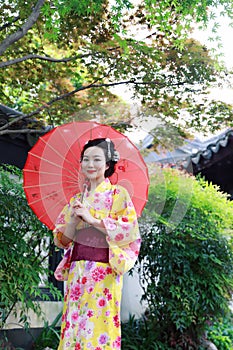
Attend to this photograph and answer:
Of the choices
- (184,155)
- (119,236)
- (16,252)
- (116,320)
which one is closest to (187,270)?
(184,155)

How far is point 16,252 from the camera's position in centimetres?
438

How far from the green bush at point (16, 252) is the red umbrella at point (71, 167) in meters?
1.20

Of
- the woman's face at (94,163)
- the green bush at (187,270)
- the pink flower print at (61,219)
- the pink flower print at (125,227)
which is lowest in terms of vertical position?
the green bush at (187,270)

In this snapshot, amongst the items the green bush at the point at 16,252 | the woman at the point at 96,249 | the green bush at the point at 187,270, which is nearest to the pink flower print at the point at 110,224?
the woman at the point at 96,249

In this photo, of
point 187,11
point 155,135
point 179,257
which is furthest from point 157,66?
point 179,257

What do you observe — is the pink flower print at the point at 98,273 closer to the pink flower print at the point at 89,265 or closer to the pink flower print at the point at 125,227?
the pink flower print at the point at 89,265

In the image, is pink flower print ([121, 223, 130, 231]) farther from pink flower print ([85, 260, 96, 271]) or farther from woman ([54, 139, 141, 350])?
pink flower print ([85, 260, 96, 271])

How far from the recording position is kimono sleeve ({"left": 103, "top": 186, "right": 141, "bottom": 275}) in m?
2.87

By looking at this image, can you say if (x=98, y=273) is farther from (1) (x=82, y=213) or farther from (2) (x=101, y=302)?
(1) (x=82, y=213)

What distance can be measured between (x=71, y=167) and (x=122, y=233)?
594 mm

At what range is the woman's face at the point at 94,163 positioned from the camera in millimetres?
3027

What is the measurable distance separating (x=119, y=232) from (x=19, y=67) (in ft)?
12.0

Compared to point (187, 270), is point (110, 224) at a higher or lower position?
higher

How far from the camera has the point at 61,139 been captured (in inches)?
126
